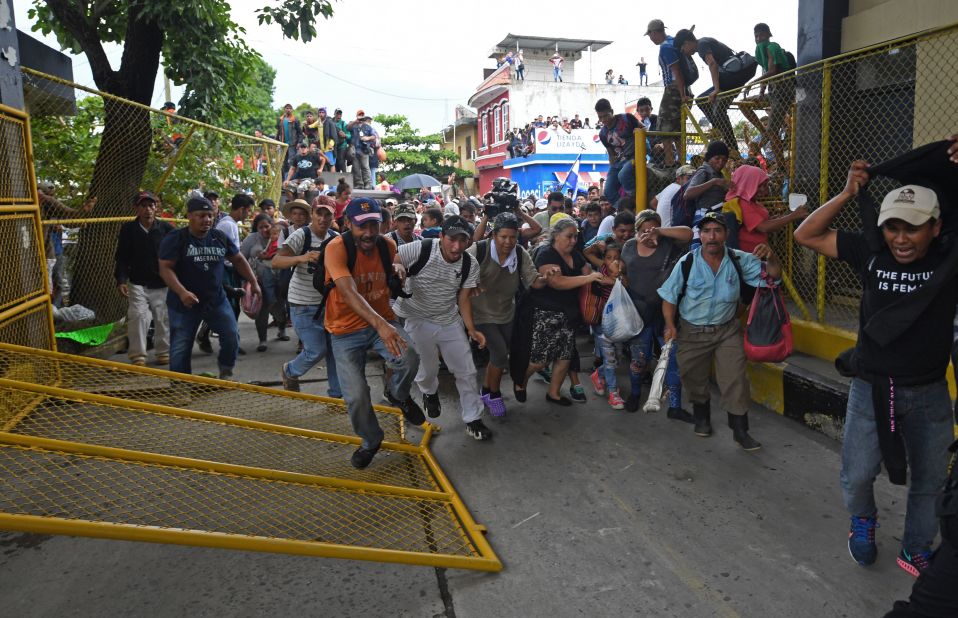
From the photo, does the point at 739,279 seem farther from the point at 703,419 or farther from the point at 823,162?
the point at 823,162

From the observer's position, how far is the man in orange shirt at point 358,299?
4.46m

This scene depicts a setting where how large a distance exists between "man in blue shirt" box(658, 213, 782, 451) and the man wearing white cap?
1602mm

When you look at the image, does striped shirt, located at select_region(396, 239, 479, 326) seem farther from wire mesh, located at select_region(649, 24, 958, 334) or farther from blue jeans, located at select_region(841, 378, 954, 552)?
wire mesh, located at select_region(649, 24, 958, 334)

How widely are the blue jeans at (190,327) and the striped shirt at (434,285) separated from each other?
190 centimetres

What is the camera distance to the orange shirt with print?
14.7 feet

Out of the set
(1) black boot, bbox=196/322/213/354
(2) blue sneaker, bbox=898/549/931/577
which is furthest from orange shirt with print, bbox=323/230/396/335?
(1) black boot, bbox=196/322/213/354

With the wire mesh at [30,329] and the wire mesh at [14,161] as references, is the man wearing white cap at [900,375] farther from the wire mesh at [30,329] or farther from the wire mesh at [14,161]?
the wire mesh at [14,161]

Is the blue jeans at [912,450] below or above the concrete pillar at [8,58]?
below

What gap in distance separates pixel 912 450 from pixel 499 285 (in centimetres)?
339

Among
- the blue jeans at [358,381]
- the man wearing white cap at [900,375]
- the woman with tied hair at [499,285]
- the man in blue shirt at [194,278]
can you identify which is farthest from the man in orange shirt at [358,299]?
the man wearing white cap at [900,375]

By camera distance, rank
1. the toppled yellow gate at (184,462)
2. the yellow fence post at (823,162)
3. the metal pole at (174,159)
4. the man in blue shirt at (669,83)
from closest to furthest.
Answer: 1. the toppled yellow gate at (184,462)
2. the yellow fence post at (823,162)
3. the metal pole at (174,159)
4. the man in blue shirt at (669,83)

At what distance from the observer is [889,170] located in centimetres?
313

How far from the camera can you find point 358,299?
4312 millimetres

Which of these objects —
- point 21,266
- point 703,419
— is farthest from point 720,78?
point 21,266
